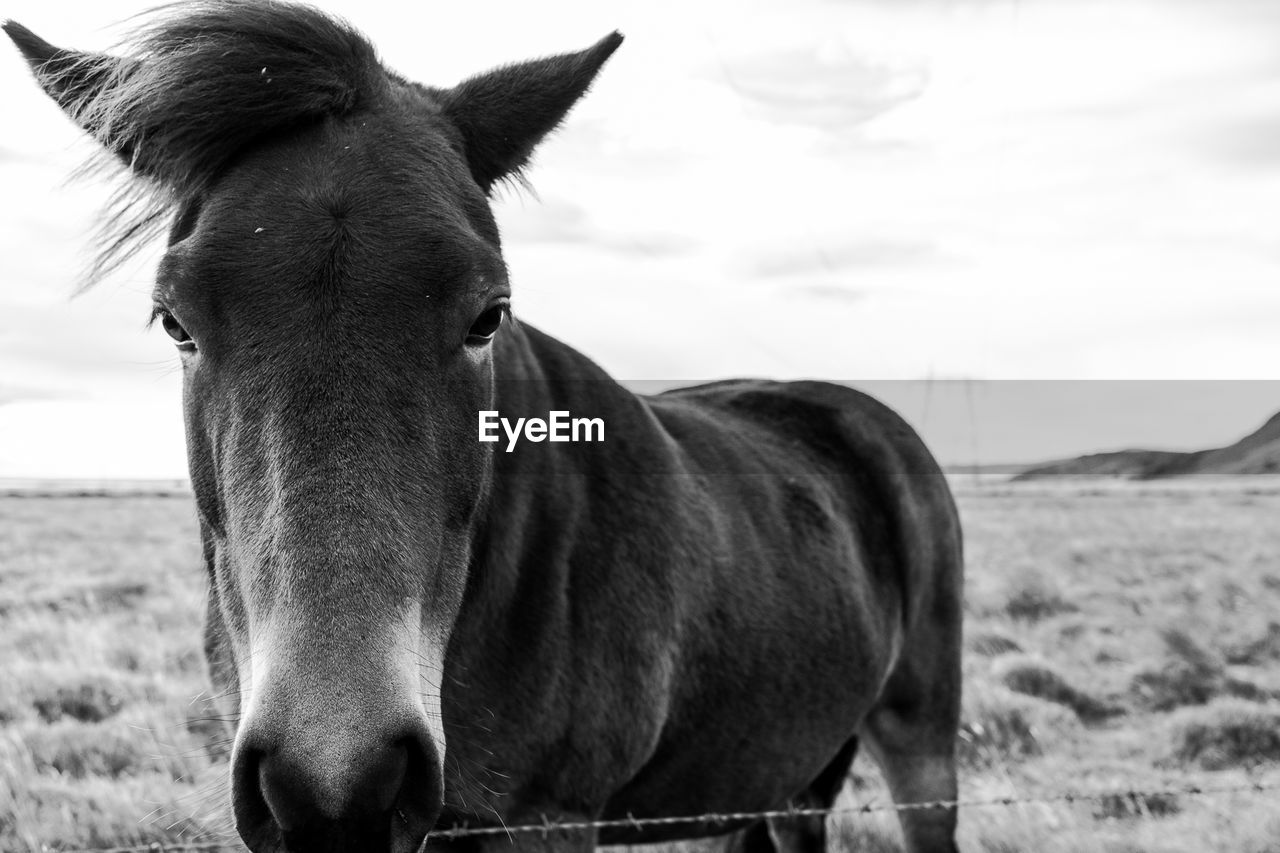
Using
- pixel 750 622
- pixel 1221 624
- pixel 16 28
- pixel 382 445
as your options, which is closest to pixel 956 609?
pixel 750 622

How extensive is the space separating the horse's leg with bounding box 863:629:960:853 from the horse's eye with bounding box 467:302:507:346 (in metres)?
3.37

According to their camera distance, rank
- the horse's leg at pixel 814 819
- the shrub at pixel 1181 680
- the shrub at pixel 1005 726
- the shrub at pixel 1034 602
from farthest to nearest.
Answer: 1. the shrub at pixel 1034 602
2. the shrub at pixel 1181 680
3. the shrub at pixel 1005 726
4. the horse's leg at pixel 814 819

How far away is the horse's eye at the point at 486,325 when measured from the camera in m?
2.42

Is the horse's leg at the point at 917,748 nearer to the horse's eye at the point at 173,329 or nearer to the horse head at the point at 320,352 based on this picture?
the horse head at the point at 320,352

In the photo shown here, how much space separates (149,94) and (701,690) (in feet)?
7.78

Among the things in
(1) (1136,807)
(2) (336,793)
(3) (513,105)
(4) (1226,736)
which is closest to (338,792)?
(2) (336,793)

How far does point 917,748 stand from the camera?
5168 millimetres

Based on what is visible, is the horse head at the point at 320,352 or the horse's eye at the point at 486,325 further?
the horse's eye at the point at 486,325

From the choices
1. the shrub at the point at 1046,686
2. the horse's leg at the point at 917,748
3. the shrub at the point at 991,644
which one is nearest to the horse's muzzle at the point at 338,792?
the horse's leg at the point at 917,748

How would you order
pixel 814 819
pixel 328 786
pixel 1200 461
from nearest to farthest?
pixel 328 786 → pixel 814 819 → pixel 1200 461

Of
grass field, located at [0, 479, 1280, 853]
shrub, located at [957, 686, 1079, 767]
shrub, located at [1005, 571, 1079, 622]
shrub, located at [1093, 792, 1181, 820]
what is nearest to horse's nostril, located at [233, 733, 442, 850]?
grass field, located at [0, 479, 1280, 853]

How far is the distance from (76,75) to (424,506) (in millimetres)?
1682

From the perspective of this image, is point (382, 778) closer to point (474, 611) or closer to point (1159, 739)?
point (474, 611)

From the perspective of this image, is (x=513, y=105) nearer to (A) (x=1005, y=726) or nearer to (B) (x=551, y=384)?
(B) (x=551, y=384)
